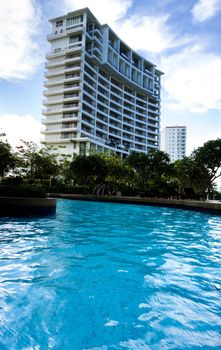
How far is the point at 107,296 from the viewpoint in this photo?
4.16 m

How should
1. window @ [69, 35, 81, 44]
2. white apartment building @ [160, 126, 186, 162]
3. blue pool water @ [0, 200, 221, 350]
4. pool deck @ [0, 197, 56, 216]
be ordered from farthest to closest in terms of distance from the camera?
1. white apartment building @ [160, 126, 186, 162]
2. window @ [69, 35, 81, 44]
3. pool deck @ [0, 197, 56, 216]
4. blue pool water @ [0, 200, 221, 350]

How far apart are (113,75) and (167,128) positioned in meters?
90.2

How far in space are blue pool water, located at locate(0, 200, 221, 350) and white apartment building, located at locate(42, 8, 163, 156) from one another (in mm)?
53056

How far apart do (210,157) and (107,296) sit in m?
27.2

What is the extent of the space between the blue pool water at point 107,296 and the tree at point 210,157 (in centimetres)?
2262

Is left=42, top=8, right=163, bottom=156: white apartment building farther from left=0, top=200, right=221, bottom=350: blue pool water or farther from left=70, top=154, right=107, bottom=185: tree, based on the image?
left=0, top=200, right=221, bottom=350: blue pool water

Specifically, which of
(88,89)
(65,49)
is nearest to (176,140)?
(88,89)

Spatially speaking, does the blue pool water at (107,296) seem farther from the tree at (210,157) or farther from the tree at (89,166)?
the tree at (89,166)

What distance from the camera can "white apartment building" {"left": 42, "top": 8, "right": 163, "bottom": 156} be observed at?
65688 mm

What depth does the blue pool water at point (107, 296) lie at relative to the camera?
3012 mm

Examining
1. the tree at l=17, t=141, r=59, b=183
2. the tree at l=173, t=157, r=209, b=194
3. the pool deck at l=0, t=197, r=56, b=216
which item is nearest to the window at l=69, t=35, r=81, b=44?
the tree at l=17, t=141, r=59, b=183

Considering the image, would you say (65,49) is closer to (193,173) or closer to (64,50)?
(64,50)

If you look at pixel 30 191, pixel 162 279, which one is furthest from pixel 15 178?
pixel 162 279

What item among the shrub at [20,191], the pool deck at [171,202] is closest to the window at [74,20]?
the pool deck at [171,202]
